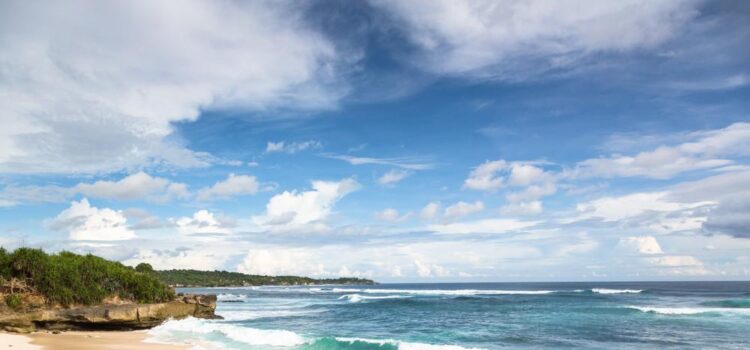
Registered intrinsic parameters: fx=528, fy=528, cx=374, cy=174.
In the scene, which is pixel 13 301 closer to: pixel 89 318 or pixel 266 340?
pixel 89 318

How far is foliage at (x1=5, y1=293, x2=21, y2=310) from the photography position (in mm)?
23172

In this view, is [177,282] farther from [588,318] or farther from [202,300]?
[588,318]

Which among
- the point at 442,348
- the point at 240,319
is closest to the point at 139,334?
the point at 240,319

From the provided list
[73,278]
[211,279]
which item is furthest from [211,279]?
[73,278]

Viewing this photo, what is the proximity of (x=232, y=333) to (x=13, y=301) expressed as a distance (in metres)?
9.60

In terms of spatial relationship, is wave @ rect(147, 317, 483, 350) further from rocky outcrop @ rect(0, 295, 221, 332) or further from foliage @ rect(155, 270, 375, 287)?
foliage @ rect(155, 270, 375, 287)

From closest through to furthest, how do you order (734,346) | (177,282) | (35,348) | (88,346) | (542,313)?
1. (35,348)
2. (88,346)
3. (734,346)
4. (542,313)
5. (177,282)

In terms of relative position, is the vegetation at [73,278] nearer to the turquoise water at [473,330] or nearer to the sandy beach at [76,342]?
the sandy beach at [76,342]

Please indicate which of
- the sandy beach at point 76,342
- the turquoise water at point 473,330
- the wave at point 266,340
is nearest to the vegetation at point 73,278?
the sandy beach at point 76,342

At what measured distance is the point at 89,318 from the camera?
2402cm

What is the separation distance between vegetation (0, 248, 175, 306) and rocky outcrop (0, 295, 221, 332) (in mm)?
1170

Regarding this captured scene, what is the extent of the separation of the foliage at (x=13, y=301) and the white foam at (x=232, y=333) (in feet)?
18.7

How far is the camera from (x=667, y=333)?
1053 inches

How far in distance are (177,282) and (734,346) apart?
14005cm
